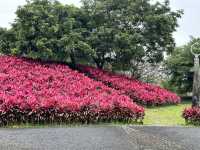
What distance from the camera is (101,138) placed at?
45.0ft

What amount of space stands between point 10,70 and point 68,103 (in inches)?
311

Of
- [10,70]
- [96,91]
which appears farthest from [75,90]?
[10,70]

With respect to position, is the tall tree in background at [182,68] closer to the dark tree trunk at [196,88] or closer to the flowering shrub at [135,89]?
the flowering shrub at [135,89]

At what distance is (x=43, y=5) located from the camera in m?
30.0

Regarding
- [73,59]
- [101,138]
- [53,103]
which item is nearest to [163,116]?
[53,103]

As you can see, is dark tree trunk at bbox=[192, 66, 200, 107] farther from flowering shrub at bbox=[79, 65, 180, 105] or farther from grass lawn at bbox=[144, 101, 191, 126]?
flowering shrub at bbox=[79, 65, 180, 105]

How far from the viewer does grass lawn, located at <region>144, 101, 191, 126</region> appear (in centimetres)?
2006

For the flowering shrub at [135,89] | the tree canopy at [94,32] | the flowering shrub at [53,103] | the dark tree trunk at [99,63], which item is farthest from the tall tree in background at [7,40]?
the dark tree trunk at [99,63]

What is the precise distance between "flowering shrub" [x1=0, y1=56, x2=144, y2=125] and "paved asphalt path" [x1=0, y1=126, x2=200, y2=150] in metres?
1.44

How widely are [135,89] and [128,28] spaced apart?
6.06 m

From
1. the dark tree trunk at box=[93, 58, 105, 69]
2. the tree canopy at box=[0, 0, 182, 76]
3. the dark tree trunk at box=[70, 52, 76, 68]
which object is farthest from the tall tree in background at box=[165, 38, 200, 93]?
the dark tree trunk at box=[70, 52, 76, 68]

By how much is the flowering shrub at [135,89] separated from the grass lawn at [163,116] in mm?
612

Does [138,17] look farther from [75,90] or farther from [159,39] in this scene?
[75,90]

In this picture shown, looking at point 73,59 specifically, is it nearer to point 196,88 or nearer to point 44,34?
point 44,34
